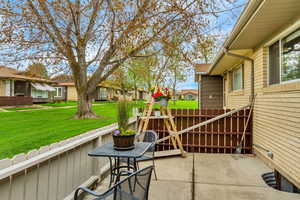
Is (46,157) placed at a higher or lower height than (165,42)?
lower

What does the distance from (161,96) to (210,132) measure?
5.90 ft

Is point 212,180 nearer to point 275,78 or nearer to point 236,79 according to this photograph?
point 275,78

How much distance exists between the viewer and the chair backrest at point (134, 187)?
136 centimetres

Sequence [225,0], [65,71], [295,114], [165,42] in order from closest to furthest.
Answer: [295,114] → [225,0] → [165,42] → [65,71]

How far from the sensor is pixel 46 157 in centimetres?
196

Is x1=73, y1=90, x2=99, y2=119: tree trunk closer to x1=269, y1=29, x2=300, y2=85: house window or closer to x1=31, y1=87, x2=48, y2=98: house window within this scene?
x1=269, y1=29, x2=300, y2=85: house window

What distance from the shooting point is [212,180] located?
3.34m

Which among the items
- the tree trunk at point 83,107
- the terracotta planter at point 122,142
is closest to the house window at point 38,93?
the tree trunk at point 83,107

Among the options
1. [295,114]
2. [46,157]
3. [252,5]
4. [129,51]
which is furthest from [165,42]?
[46,157]

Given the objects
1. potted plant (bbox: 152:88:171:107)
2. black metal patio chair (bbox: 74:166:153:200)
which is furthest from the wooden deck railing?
potted plant (bbox: 152:88:171:107)

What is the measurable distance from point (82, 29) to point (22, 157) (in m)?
Answer: 6.58

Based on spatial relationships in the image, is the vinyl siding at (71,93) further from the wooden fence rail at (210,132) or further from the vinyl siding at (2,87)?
the wooden fence rail at (210,132)

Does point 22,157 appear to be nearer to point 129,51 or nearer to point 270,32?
point 270,32

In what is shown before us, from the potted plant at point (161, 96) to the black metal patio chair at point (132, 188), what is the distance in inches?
122
